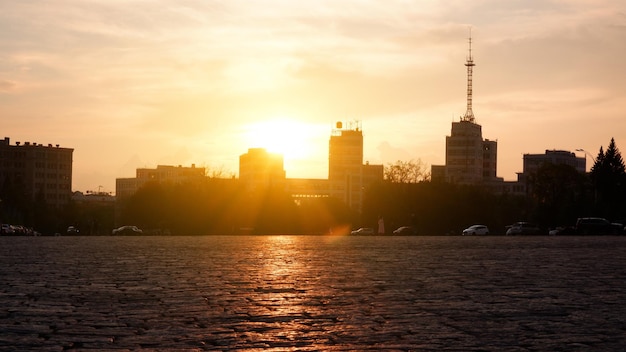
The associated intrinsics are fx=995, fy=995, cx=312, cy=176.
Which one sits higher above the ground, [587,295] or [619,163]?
[619,163]

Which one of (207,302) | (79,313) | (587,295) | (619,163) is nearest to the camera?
(79,313)

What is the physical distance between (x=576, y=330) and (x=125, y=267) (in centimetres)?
2140

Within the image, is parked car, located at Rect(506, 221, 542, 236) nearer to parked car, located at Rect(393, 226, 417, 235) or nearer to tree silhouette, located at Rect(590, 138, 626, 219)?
parked car, located at Rect(393, 226, 417, 235)

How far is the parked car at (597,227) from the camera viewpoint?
105719mm

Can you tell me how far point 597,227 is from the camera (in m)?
106

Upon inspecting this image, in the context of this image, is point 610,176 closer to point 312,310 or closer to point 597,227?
point 597,227

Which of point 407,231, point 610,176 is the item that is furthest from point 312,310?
point 610,176

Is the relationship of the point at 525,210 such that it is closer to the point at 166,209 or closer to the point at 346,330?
the point at 166,209

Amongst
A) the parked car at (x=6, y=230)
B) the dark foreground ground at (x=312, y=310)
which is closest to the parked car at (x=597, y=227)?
the parked car at (x=6, y=230)

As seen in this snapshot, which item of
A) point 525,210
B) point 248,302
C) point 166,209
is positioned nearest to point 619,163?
point 525,210

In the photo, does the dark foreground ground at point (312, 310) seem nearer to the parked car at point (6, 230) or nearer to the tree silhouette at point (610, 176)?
the parked car at point (6, 230)

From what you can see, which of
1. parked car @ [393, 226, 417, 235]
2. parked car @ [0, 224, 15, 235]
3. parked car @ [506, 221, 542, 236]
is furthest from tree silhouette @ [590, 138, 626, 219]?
parked car @ [0, 224, 15, 235]

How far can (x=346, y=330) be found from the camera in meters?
14.3

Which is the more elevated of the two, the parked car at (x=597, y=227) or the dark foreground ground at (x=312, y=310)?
the parked car at (x=597, y=227)
